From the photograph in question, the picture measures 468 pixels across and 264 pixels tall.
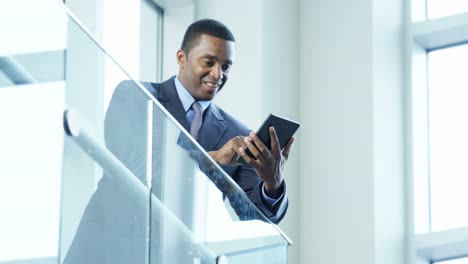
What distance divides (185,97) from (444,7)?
174 inches

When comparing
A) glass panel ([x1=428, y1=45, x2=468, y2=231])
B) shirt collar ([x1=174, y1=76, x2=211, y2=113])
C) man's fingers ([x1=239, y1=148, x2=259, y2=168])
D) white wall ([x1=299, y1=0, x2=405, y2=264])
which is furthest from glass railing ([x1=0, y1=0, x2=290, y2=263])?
glass panel ([x1=428, y1=45, x2=468, y2=231])

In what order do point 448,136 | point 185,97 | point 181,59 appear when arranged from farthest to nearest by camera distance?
point 448,136 → point 181,59 → point 185,97

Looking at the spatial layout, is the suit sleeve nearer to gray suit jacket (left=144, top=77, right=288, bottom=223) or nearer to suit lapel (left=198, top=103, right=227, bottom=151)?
gray suit jacket (left=144, top=77, right=288, bottom=223)

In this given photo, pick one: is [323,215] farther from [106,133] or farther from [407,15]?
[106,133]

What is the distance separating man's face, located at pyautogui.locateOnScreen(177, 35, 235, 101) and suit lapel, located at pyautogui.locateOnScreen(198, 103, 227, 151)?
11 cm

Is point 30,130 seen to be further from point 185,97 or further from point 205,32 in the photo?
point 205,32

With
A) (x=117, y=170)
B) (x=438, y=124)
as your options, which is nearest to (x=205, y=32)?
(x=117, y=170)

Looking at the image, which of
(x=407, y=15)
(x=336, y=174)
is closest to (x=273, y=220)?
(x=336, y=174)

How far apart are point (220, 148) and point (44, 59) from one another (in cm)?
153

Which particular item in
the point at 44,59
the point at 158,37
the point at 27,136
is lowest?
the point at 27,136

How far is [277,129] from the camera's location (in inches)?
197

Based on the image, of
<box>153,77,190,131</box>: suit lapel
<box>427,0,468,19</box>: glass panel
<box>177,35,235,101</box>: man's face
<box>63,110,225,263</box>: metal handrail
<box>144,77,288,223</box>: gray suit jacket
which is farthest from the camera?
<box>427,0,468,19</box>: glass panel

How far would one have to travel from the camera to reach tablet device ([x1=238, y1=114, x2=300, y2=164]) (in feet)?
→ 16.2

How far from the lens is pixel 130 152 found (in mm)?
3992
